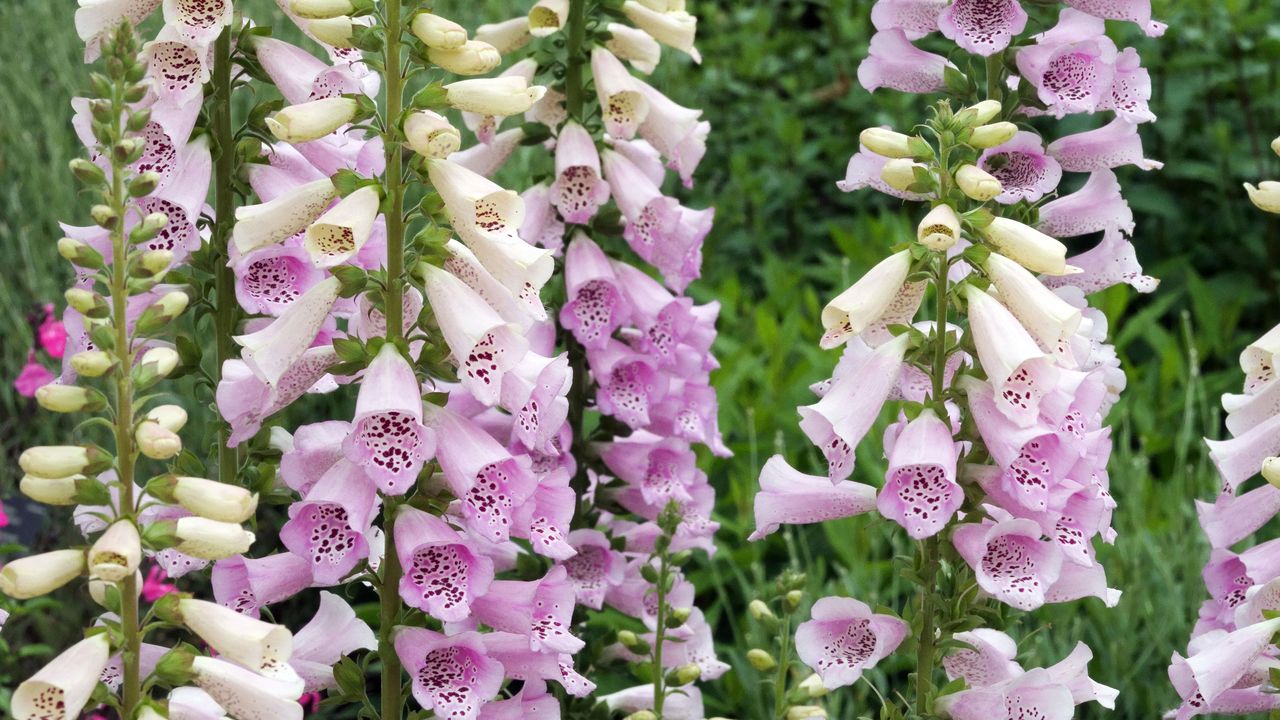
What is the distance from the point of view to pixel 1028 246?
2057 millimetres

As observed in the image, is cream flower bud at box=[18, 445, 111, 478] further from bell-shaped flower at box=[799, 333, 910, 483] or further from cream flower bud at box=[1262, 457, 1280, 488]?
cream flower bud at box=[1262, 457, 1280, 488]

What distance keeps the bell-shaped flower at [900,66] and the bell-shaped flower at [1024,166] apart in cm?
20

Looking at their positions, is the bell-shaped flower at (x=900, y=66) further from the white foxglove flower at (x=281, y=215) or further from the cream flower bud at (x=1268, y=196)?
the white foxglove flower at (x=281, y=215)

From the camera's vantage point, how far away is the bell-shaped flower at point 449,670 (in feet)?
6.63

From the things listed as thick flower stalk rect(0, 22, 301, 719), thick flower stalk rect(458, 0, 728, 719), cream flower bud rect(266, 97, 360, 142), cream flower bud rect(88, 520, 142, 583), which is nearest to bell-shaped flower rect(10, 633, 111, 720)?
thick flower stalk rect(0, 22, 301, 719)

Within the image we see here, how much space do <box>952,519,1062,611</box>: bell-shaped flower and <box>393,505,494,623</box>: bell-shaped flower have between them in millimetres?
651

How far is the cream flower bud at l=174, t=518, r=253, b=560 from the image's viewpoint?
169 centimetres

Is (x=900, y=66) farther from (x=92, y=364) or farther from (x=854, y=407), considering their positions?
(x=92, y=364)

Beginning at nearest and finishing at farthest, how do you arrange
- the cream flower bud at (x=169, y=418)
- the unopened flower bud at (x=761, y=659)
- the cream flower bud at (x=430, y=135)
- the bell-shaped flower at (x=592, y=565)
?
the cream flower bud at (x=169, y=418)
the cream flower bud at (x=430, y=135)
the unopened flower bud at (x=761, y=659)
the bell-shaped flower at (x=592, y=565)

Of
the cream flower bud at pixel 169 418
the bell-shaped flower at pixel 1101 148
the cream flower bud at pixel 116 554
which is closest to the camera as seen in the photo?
the cream flower bud at pixel 116 554

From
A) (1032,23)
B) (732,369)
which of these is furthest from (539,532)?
(732,369)

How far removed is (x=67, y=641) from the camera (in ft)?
14.0

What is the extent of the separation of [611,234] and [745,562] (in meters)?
1.85

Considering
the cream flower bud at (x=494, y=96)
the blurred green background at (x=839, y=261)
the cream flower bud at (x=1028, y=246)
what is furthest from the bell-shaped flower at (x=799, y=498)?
the blurred green background at (x=839, y=261)
